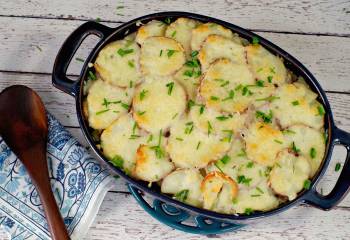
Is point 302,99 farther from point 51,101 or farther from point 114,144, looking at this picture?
point 51,101

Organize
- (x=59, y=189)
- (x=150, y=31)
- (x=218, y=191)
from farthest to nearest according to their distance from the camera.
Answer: (x=59, y=189)
(x=150, y=31)
(x=218, y=191)

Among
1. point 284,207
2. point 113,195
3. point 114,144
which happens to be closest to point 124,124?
point 114,144

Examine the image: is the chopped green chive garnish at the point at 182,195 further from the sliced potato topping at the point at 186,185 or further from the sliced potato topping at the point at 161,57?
the sliced potato topping at the point at 161,57

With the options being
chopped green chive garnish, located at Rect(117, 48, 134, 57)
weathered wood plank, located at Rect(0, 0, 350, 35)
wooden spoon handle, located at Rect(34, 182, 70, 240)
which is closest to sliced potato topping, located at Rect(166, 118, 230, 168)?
chopped green chive garnish, located at Rect(117, 48, 134, 57)

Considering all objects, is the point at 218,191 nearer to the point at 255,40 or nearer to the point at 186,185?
the point at 186,185

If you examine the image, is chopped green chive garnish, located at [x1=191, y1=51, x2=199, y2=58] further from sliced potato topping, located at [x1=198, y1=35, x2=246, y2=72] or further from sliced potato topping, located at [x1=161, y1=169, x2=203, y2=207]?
sliced potato topping, located at [x1=161, y1=169, x2=203, y2=207]

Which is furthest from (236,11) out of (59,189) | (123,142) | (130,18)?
(59,189)

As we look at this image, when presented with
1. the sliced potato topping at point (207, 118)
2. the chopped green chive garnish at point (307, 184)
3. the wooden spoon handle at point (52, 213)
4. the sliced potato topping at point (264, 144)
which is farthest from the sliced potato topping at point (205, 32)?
the wooden spoon handle at point (52, 213)

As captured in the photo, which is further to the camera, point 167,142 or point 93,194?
point 93,194
